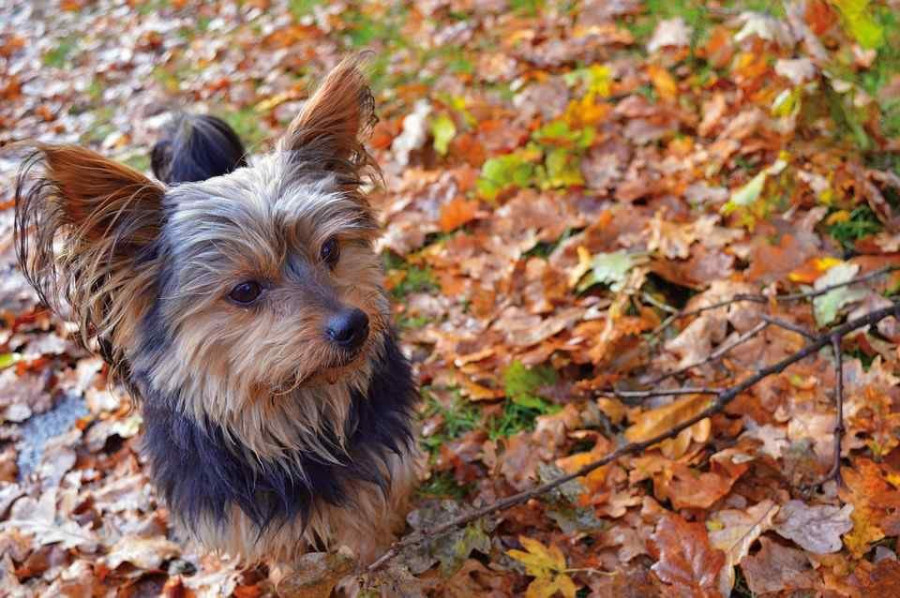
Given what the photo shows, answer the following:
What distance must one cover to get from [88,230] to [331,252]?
2.40ft

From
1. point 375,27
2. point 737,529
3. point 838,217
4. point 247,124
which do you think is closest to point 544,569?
point 737,529

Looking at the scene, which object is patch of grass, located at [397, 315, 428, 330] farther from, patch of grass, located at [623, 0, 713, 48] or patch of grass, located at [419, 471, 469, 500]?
patch of grass, located at [623, 0, 713, 48]

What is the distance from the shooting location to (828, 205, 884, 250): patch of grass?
3.61m

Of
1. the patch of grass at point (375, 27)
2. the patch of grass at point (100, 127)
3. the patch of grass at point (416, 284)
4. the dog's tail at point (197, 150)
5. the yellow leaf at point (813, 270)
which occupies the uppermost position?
the dog's tail at point (197, 150)

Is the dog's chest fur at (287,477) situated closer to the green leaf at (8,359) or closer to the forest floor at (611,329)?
the forest floor at (611,329)

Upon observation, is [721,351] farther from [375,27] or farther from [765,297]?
[375,27]

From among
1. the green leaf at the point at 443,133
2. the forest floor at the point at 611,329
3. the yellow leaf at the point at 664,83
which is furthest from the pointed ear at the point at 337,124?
the yellow leaf at the point at 664,83

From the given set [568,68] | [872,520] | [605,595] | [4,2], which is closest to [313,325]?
[605,595]

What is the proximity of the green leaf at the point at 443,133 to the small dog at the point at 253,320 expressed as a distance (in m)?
2.13

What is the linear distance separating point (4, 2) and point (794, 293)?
10.1 meters

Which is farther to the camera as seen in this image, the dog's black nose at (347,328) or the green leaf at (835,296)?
the green leaf at (835,296)

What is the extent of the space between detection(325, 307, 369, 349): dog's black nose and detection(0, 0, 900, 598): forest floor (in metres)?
0.69

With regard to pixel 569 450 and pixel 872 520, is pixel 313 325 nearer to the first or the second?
pixel 569 450

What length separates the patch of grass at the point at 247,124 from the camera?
19.0 ft
